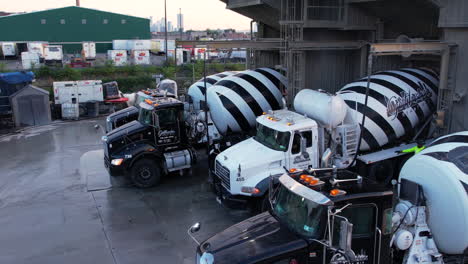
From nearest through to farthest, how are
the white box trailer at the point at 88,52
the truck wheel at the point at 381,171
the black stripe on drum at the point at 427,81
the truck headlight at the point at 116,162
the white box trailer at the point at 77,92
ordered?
the truck wheel at the point at 381,171 → the truck headlight at the point at 116,162 → the black stripe on drum at the point at 427,81 → the white box trailer at the point at 77,92 → the white box trailer at the point at 88,52

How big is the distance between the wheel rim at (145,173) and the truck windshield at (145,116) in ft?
5.20

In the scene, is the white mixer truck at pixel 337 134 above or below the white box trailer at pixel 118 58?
below

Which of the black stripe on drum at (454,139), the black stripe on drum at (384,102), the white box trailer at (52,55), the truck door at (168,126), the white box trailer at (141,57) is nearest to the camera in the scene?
the black stripe on drum at (454,139)

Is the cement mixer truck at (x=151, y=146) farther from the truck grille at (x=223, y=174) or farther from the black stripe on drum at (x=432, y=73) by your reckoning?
the black stripe on drum at (x=432, y=73)

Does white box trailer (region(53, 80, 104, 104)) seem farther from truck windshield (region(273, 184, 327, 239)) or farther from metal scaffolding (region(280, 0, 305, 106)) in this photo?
truck windshield (region(273, 184, 327, 239))

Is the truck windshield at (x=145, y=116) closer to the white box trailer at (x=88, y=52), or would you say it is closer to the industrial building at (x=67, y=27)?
the white box trailer at (x=88, y=52)

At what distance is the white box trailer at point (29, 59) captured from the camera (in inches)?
1656

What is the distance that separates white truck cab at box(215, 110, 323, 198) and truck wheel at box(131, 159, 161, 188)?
3.41 metres

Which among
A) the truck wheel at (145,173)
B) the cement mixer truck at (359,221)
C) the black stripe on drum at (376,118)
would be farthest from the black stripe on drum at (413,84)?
the truck wheel at (145,173)

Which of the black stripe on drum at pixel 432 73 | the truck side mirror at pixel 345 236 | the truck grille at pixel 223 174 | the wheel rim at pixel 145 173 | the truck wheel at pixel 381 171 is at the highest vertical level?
the black stripe on drum at pixel 432 73

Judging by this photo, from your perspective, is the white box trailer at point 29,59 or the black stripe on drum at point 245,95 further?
the white box trailer at point 29,59

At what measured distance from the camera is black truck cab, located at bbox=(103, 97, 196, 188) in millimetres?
13547

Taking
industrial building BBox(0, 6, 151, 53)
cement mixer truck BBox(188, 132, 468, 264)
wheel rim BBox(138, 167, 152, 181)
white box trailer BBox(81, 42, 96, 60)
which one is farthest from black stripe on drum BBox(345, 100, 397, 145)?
industrial building BBox(0, 6, 151, 53)

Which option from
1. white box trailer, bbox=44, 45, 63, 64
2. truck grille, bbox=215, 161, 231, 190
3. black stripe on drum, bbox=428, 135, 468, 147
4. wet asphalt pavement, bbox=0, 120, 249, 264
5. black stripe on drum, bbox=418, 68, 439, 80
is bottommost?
wet asphalt pavement, bbox=0, 120, 249, 264
